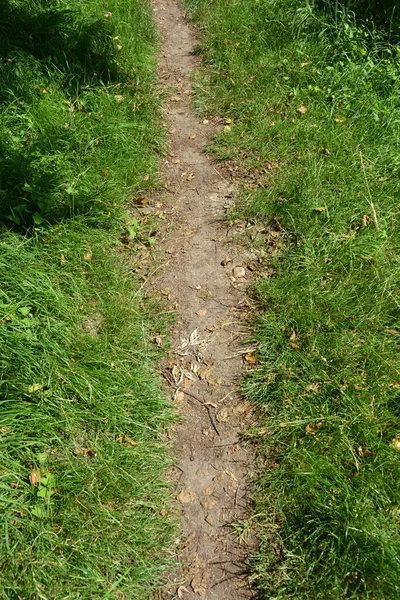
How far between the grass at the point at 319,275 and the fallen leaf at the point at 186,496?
1.28 feet

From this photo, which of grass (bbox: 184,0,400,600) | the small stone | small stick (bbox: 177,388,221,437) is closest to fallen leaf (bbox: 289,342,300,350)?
grass (bbox: 184,0,400,600)

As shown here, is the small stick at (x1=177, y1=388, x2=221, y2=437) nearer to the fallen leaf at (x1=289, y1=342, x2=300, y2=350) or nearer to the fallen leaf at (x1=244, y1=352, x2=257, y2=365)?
the fallen leaf at (x1=244, y1=352, x2=257, y2=365)

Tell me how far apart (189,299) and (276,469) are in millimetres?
1504

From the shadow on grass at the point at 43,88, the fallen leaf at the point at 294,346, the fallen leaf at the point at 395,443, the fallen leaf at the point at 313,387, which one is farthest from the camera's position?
the shadow on grass at the point at 43,88

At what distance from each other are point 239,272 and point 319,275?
0.67m

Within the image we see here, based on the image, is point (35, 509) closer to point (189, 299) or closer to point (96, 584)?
point (96, 584)

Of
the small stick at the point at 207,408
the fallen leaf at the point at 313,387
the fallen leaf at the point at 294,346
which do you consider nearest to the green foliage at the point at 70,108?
the small stick at the point at 207,408

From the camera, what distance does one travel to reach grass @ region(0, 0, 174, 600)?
2395 millimetres

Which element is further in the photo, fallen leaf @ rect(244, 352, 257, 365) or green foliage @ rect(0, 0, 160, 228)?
green foliage @ rect(0, 0, 160, 228)

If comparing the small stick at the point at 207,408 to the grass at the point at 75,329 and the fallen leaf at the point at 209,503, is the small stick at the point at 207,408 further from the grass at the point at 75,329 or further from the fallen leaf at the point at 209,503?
the fallen leaf at the point at 209,503

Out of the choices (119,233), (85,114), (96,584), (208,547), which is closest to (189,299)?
(119,233)

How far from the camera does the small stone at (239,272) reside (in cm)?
379

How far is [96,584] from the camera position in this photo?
229cm

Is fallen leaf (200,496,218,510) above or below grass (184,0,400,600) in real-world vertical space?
below
